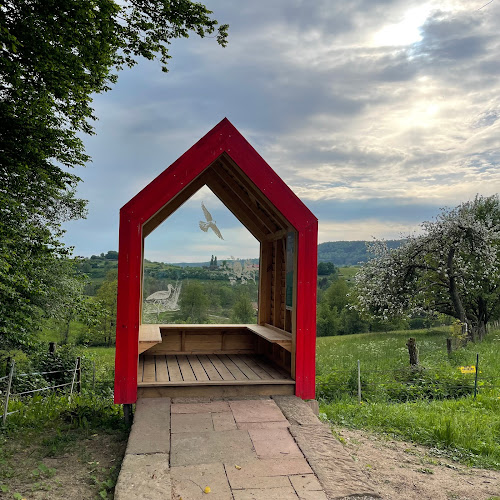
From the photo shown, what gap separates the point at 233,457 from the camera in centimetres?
381

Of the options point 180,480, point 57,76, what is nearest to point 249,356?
point 180,480

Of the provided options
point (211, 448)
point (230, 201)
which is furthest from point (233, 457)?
point (230, 201)

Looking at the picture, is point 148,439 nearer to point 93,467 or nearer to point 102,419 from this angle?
point 93,467

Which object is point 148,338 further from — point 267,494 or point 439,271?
point 439,271

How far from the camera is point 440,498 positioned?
14.6 ft

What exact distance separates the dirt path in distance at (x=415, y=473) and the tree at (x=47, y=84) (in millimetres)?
7127

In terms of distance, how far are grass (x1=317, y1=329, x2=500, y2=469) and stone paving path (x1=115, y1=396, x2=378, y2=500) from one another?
7.97ft

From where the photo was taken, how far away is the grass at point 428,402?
6.15 metres

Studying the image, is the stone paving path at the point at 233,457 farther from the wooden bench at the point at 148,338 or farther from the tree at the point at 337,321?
the tree at the point at 337,321

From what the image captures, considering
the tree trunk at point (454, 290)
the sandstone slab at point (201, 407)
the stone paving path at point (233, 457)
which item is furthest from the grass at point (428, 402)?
the sandstone slab at point (201, 407)

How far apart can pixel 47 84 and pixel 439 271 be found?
50.8ft

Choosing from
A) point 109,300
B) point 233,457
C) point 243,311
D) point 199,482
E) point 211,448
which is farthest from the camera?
point 109,300

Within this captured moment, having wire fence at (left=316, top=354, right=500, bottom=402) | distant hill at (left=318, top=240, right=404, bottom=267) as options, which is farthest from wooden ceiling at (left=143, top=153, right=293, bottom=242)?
distant hill at (left=318, top=240, right=404, bottom=267)

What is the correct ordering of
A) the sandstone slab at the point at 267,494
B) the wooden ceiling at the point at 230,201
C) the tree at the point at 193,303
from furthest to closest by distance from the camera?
the tree at the point at 193,303 < the wooden ceiling at the point at 230,201 < the sandstone slab at the point at 267,494
